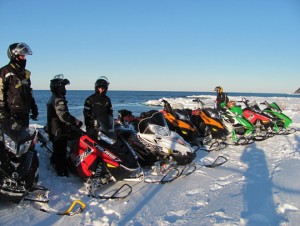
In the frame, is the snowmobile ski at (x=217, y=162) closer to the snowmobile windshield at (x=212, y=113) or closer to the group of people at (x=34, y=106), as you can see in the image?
the snowmobile windshield at (x=212, y=113)

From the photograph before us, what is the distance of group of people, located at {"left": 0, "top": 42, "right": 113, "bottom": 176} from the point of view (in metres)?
4.00

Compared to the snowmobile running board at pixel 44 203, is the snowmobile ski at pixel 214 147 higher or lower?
higher

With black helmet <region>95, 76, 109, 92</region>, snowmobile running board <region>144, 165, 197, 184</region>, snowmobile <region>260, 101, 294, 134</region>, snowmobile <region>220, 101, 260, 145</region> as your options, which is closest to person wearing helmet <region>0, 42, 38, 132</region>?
black helmet <region>95, 76, 109, 92</region>

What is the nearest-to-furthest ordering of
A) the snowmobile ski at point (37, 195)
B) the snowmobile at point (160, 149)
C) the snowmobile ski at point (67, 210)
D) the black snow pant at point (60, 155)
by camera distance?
1. the snowmobile ski at point (67, 210)
2. the snowmobile ski at point (37, 195)
3. the black snow pant at point (60, 155)
4. the snowmobile at point (160, 149)

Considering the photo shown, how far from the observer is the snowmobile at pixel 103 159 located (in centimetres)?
435

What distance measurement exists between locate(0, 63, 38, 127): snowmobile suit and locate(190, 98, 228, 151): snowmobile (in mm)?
5094

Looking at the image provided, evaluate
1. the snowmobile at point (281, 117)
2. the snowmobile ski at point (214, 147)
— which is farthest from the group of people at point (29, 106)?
the snowmobile at point (281, 117)

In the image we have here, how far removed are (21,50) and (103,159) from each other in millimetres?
1899

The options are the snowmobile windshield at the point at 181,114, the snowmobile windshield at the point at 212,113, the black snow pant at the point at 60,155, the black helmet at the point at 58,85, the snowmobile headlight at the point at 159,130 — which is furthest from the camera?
the snowmobile windshield at the point at 212,113

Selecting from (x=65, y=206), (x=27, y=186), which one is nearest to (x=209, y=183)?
(x=65, y=206)

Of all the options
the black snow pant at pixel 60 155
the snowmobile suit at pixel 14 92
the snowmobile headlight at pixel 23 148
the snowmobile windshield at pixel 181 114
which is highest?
the snowmobile suit at pixel 14 92

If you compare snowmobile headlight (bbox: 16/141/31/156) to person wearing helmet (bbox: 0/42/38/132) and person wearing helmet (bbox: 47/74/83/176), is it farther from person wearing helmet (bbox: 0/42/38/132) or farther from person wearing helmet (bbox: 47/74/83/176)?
person wearing helmet (bbox: 47/74/83/176)

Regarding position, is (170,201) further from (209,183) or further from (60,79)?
(60,79)

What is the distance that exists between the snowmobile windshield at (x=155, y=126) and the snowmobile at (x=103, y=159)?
103cm
